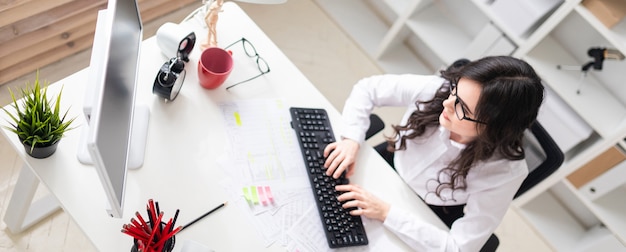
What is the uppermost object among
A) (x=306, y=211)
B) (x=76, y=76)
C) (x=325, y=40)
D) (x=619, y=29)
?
(x=619, y=29)

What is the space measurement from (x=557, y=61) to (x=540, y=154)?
952 mm

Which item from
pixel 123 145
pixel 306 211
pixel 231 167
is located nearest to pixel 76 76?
pixel 123 145

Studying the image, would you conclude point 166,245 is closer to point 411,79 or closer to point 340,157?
point 340,157

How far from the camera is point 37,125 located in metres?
1.12

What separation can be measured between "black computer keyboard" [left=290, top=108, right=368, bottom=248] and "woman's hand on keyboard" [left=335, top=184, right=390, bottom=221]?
0.02 m

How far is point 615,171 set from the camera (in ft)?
6.88

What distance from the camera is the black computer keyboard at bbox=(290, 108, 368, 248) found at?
135cm

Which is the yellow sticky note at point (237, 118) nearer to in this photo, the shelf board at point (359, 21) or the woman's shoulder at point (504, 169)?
the woman's shoulder at point (504, 169)

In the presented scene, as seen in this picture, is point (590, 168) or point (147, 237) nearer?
point (147, 237)

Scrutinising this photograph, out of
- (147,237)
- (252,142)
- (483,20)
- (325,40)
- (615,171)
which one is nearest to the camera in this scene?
(147,237)

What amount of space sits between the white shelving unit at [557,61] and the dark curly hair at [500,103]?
2.97ft

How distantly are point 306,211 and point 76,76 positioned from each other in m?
0.73

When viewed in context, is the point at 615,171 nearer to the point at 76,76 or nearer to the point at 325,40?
the point at 325,40

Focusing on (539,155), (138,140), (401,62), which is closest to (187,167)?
(138,140)
